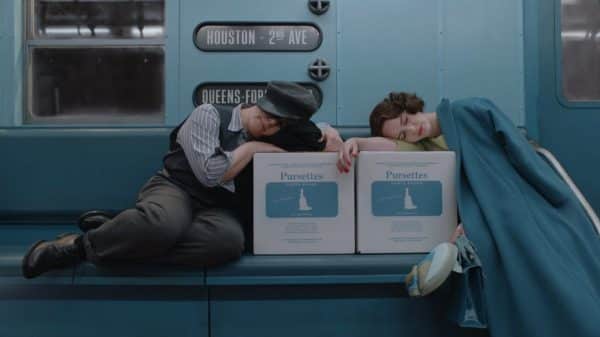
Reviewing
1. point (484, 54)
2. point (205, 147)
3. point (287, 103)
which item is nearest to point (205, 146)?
point (205, 147)

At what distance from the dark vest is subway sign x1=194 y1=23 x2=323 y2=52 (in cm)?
56

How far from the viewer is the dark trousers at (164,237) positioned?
5.08ft

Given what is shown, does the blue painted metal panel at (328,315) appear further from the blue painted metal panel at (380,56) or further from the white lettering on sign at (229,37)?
the white lettering on sign at (229,37)

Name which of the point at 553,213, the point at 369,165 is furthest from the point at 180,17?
the point at 553,213

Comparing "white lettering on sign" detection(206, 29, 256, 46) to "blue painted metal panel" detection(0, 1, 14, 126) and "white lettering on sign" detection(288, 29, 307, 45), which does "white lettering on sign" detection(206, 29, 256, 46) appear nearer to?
"white lettering on sign" detection(288, 29, 307, 45)

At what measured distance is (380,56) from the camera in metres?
2.34

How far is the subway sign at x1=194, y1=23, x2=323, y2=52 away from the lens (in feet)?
7.54

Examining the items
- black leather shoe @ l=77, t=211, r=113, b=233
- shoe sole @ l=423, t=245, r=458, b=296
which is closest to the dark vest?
black leather shoe @ l=77, t=211, r=113, b=233

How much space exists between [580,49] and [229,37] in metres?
1.55

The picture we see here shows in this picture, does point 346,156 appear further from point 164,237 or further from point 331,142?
point 164,237

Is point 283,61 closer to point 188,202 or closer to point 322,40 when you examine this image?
point 322,40

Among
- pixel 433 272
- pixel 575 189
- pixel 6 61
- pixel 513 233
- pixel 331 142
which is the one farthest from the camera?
pixel 6 61

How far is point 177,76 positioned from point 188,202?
0.78m

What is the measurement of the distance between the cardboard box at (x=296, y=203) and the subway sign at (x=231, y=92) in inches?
25.7
